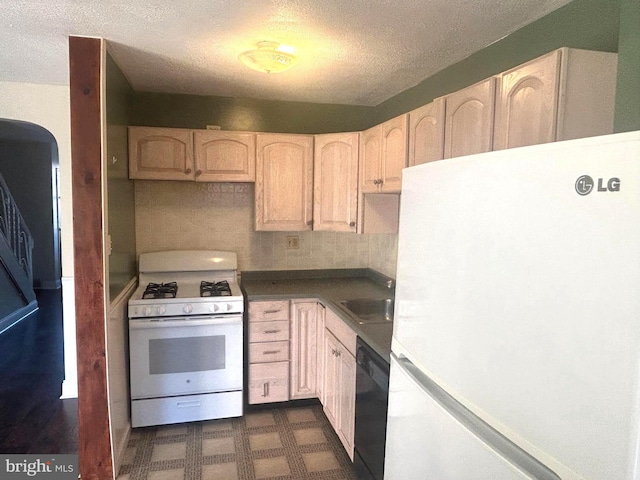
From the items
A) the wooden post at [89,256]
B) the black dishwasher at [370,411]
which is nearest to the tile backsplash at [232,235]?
the wooden post at [89,256]

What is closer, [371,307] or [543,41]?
[543,41]

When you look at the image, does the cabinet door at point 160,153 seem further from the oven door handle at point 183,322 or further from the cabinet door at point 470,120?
the cabinet door at point 470,120

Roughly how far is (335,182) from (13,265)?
15.1 ft

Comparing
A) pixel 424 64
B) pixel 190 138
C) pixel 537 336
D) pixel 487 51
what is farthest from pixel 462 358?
pixel 190 138

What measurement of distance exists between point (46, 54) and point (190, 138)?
3.04 ft

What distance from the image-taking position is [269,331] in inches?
117

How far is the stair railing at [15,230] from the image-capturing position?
5875 millimetres

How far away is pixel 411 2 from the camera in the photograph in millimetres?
1687

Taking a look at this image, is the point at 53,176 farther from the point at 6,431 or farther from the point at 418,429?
the point at 418,429

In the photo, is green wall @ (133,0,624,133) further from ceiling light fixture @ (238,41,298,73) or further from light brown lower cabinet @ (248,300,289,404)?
light brown lower cabinet @ (248,300,289,404)

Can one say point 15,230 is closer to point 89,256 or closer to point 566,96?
point 89,256

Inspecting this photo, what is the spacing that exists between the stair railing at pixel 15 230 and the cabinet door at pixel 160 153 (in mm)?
3972

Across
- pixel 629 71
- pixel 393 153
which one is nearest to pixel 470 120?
pixel 629 71

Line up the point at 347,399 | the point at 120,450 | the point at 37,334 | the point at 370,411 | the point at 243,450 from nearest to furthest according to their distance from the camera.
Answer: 1. the point at 370,411
2. the point at 347,399
3. the point at 120,450
4. the point at 243,450
5. the point at 37,334
